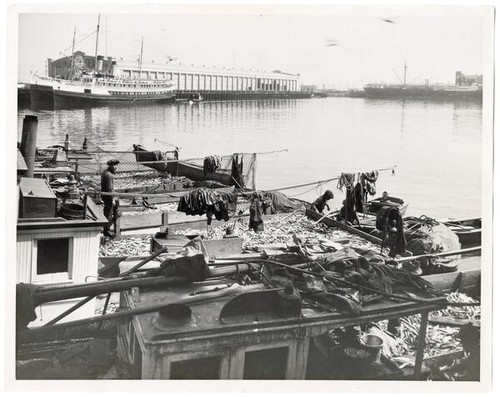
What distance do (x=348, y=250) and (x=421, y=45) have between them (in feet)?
15.2

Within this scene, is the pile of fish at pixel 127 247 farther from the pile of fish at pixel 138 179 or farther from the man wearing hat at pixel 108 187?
the pile of fish at pixel 138 179

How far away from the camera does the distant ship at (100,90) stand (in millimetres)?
27859

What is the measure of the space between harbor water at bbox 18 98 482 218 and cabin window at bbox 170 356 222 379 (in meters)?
7.11

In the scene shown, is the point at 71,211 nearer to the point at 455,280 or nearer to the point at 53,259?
the point at 53,259

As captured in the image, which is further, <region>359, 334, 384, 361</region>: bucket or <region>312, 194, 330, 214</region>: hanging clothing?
<region>312, 194, 330, 214</region>: hanging clothing

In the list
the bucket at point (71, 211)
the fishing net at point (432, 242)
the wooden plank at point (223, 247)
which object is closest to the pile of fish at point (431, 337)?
the fishing net at point (432, 242)

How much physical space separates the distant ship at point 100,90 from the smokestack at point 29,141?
A: 11.9 m

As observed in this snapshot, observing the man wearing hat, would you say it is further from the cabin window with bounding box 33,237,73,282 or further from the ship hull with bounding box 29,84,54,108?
the ship hull with bounding box 29,84,54,108

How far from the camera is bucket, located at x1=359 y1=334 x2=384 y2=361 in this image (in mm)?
8227

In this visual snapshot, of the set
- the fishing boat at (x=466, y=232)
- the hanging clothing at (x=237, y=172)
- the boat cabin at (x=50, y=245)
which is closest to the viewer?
the boat cabin at (x=50, y=245)

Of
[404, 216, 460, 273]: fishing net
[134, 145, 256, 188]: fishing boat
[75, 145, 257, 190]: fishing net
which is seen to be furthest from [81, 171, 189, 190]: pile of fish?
[404, 216, 460, 273]: fishing net

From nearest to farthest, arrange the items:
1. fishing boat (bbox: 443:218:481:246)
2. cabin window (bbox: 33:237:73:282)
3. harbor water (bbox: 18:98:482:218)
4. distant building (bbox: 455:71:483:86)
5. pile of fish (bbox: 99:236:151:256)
Answer: 1. cabin window (bbox: 33:237:73:282)
2. distant building (bbox: 455:71:483:86)
3. pile of fish (bbox: 99:236:151:256)
4. fishing boat (bbox: 443:218:481:246)
5. harbor water (bbox: 18:98:482:218)

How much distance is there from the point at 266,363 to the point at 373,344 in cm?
256

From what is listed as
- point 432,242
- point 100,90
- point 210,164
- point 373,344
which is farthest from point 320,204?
point 100,90
